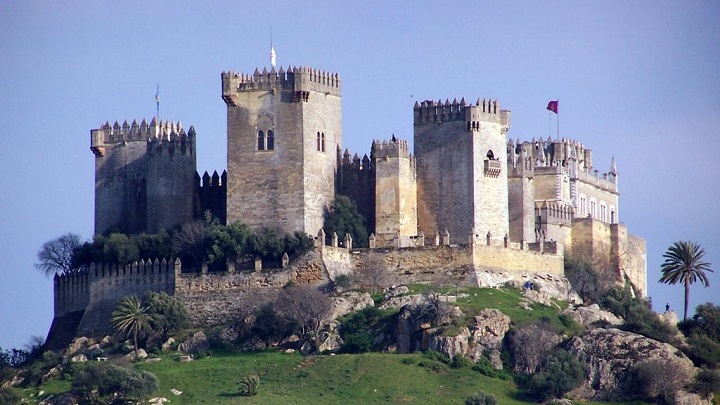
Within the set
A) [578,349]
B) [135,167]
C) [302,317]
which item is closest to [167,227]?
[135,167]

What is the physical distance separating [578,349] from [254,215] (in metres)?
19.5

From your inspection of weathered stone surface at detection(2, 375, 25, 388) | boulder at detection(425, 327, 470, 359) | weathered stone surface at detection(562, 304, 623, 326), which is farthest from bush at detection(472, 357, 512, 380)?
weathered stone surface at detection(2, 375, 25, 388)

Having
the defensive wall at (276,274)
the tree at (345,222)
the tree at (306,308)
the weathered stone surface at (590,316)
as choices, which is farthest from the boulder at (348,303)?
the weathered stone surface at (590,316)

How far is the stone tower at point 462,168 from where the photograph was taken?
406ft

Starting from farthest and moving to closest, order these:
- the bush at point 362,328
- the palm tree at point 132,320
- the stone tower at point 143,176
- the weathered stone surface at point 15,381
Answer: the stone tower at point 143,176, the palm tree at point 132,320, the weathered stone surface at point 15,381, the bush at point 362,328

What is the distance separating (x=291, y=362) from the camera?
11394cm

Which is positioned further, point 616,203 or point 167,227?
point 616,203

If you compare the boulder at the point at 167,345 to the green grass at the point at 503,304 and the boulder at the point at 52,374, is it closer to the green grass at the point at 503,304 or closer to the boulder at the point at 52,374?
the boulder at the point at 52,374

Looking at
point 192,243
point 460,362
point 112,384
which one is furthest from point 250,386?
point 192,243

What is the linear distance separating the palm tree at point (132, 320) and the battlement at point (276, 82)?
12598 mm

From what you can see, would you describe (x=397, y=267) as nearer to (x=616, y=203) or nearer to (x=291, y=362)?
(x=291, y=362)

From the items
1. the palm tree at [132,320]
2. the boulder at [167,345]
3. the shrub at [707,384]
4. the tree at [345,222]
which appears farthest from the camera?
the tree at [345,222]

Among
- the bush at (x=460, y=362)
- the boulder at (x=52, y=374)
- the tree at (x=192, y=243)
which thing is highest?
the tree at (x=192, y=243)

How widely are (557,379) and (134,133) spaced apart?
30.1 meters
